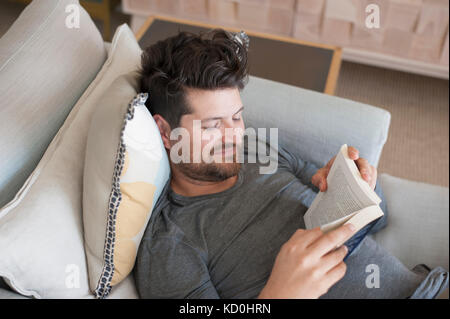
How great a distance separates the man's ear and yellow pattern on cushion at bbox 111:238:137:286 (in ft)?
0.96

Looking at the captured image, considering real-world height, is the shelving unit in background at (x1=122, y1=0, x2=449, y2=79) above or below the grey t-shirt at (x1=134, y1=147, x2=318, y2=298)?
above

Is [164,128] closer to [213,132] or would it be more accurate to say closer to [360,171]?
[213,132]

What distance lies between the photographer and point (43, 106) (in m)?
1.02

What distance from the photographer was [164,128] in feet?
3.77

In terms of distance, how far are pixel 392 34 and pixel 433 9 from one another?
20cm

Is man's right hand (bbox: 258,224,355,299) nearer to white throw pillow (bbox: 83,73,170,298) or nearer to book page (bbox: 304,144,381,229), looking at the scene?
book page (bbox: 304,144,381,229)

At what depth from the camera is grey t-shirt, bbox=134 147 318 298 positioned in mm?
993

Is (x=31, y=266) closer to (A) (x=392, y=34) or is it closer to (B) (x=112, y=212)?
(B) (x=112, y=212)

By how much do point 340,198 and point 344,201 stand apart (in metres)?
0.02

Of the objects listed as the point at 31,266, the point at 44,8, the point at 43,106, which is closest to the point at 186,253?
the point at 31,266

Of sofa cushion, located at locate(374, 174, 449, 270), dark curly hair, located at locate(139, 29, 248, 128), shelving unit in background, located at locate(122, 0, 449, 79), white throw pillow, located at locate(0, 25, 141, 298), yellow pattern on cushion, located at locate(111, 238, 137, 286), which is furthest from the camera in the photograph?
shelving unit in background, located at locate(122, 0, 449, 79)

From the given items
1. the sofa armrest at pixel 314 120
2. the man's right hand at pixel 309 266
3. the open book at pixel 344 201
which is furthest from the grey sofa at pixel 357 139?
the man's right hand at pixel 309 266

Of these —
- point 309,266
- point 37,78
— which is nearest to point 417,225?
point 309,266

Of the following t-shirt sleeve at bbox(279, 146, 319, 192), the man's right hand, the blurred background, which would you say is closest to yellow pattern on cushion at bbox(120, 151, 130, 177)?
the man's right hand
